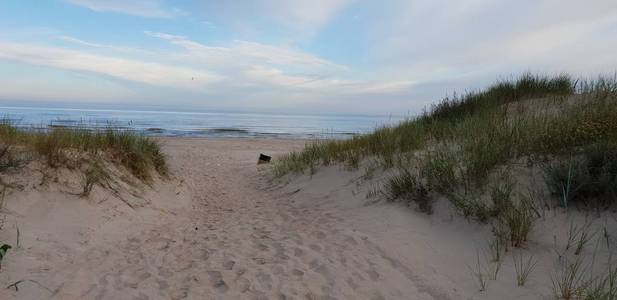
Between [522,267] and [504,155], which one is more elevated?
[504,155]

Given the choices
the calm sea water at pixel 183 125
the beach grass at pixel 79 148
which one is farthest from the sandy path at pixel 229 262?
the calm sea water at pixel 183 125

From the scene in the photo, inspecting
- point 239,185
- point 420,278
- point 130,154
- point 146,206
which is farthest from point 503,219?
point 239,185

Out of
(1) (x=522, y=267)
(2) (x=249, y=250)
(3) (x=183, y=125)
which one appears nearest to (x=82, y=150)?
(2) (x=249, y=250)

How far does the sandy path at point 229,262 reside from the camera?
3.32 meters

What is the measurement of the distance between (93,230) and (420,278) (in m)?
3.69

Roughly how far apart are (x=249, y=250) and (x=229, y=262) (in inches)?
16.0

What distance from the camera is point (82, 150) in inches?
242

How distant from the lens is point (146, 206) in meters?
6.20

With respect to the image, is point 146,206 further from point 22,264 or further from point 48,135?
point 22,264

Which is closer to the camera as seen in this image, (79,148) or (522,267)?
(522,267)

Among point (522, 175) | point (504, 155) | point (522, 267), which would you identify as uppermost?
point (504, 155)

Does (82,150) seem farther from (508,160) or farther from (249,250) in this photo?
(508,160)

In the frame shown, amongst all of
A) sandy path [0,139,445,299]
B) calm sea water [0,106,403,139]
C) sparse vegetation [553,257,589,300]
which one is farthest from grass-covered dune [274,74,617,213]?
calm sea water [0,106,403,139]

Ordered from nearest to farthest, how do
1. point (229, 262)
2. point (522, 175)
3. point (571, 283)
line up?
point (571, 283) → point (229, 262) → point (522, 175)
